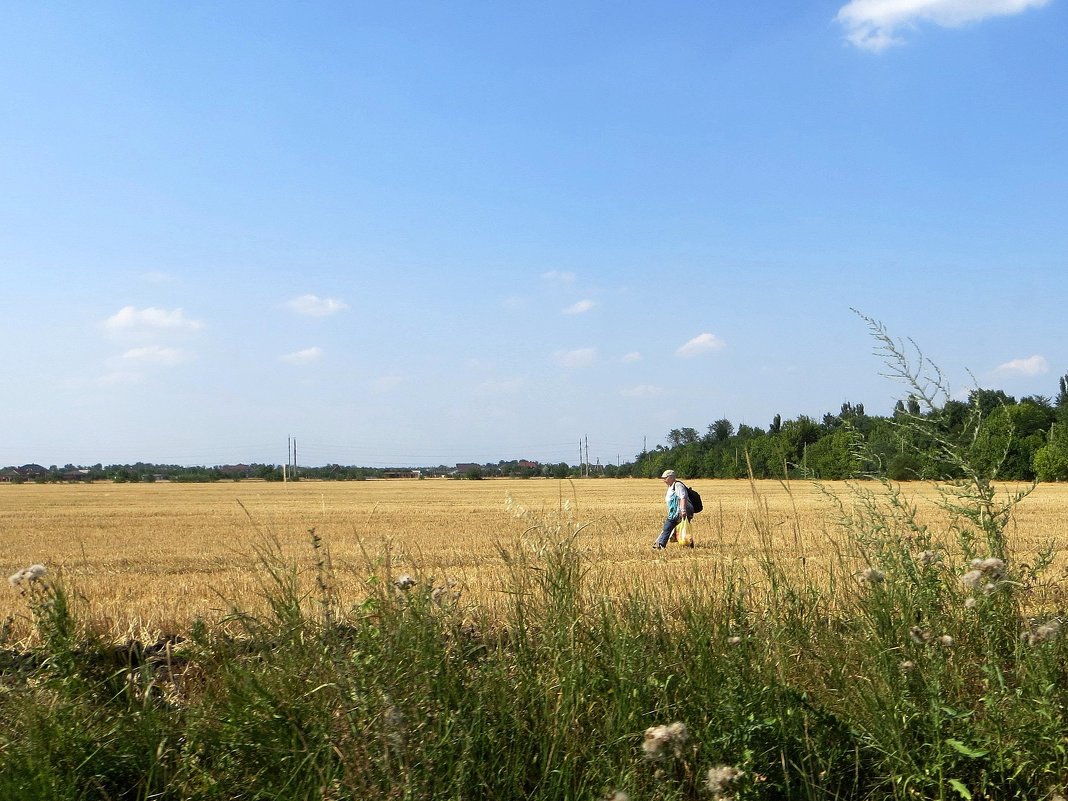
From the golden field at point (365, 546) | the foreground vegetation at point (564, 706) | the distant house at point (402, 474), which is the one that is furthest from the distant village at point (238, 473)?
the foreground vegetation at point (564, 706)

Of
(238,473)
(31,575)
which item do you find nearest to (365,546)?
(31,575)

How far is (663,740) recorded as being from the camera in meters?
3.03

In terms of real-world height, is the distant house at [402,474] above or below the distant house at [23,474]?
below

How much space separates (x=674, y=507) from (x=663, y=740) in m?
13.7

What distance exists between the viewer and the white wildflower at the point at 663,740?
2.97m

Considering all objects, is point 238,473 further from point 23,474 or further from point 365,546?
point 365,546

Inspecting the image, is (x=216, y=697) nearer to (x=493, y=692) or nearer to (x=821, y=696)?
(x=493, y=692)

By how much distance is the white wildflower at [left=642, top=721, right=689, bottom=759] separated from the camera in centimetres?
297

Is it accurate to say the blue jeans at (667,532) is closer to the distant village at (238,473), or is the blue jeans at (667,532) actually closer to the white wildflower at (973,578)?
the white wildflower at (973,578)

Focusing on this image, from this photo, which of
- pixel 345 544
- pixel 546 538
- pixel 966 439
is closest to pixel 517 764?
pixel 546 538

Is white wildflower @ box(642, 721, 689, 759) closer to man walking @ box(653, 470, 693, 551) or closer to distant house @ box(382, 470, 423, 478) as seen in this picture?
man walking @ box(653, 470, 693, 551)

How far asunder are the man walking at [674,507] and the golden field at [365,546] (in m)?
0.42

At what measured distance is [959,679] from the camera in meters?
4.25

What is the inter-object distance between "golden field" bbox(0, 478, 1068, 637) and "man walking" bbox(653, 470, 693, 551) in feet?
1.36
